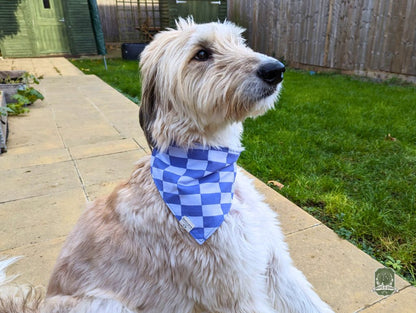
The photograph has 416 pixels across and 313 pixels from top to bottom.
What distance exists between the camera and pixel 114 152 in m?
4.17

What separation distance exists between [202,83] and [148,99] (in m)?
0.33

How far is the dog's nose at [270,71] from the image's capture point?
1.49 meters

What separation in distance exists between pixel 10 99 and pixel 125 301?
20.4ft

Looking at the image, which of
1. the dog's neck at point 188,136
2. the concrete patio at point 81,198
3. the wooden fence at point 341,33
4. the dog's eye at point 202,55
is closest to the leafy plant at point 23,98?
the concrete patio at point 81,198

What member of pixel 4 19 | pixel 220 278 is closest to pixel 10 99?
pixel 220 278

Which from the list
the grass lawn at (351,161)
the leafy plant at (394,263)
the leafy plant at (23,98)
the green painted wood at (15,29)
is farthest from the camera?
the green painted wood at (15,29)

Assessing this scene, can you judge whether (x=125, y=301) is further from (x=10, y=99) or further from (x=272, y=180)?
(x=10, y=99)

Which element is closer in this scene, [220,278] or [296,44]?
[220,278]

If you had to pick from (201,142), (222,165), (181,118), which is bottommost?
(222,165)

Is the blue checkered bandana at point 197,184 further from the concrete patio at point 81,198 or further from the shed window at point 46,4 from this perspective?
the shed window at point 46,4

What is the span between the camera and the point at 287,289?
72.6 inches

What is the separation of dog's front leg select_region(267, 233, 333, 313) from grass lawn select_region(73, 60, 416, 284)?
29.7 inches

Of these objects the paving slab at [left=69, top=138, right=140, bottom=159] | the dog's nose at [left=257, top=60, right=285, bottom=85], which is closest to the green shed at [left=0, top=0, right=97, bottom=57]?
the paving slab at [left=69, top=138, right=140, bottom=159]

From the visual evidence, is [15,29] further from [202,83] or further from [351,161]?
[202,83]
